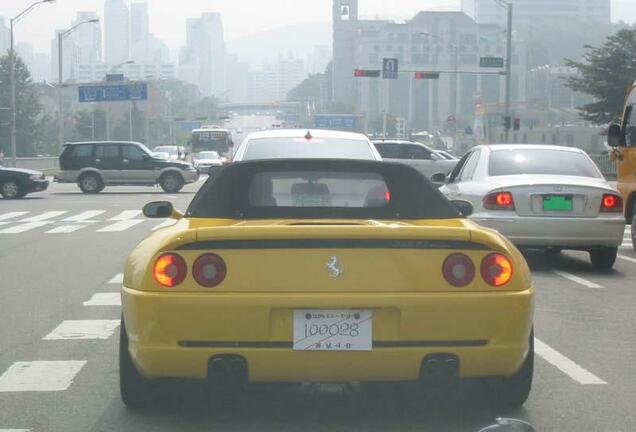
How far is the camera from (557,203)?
538 inches

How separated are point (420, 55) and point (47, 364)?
151m

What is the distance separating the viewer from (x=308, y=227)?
19.7ft

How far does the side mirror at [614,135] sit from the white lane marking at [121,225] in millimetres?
9103

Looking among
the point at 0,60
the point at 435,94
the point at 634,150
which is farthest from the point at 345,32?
the point at 634,150

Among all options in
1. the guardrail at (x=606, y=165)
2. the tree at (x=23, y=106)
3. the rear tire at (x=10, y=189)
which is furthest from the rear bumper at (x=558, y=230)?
the tree at (x=23, y=106)

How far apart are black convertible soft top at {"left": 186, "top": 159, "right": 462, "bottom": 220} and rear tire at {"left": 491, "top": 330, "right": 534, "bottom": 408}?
918 millimetres

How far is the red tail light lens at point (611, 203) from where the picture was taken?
1372cm

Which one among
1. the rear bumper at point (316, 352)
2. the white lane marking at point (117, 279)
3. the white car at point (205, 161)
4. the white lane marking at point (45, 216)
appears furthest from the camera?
the white car at point (205, 161)

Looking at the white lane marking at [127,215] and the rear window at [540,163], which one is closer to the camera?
the rear window at [540,163]

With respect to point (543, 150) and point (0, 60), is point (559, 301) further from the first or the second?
point (0, 60)

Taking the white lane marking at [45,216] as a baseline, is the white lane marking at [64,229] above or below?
above

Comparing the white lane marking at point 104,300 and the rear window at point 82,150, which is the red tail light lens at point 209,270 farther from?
the rear window at point 82,150

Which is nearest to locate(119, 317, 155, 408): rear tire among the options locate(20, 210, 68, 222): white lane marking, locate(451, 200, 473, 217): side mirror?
locate(451, 200, 473, 217): side mirror

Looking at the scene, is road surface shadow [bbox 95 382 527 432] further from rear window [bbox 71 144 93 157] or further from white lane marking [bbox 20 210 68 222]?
rear window [bbox 71 144 93 157]
